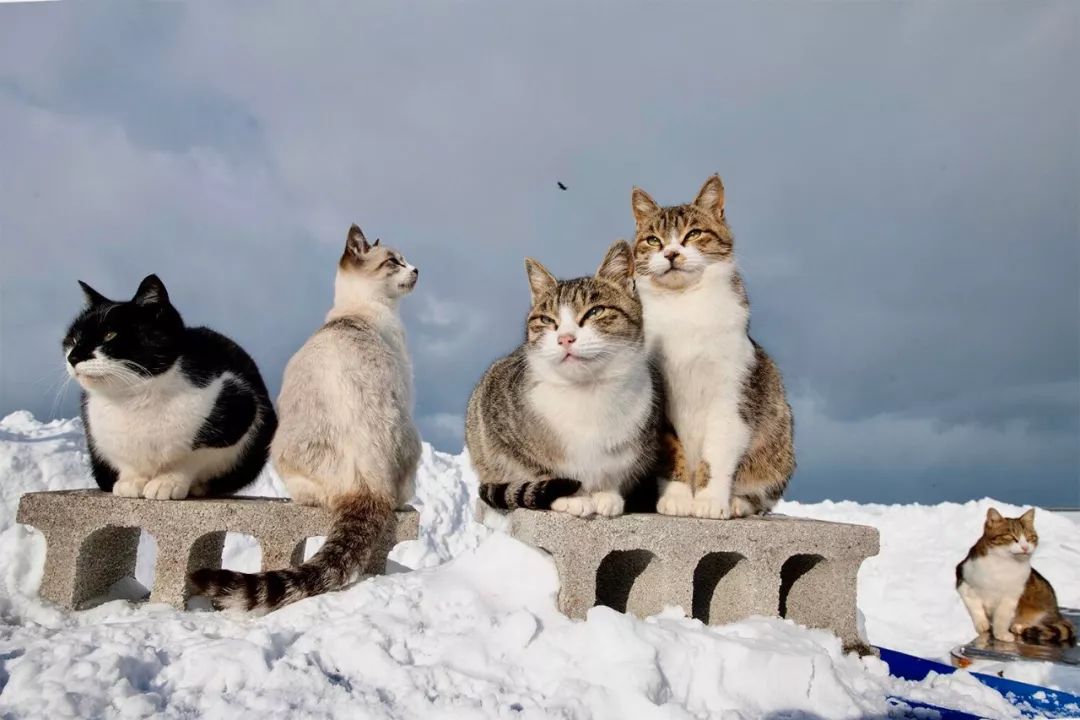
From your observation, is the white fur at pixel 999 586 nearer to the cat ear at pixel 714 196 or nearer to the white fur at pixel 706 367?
the white fur at pixel 706 367

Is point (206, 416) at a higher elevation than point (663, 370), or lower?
lower

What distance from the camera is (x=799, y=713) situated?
2971 mm

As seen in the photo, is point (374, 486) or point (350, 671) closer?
point (350, 671)

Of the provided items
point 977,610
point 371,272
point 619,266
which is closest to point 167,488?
point 371,272

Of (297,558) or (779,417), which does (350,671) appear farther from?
(779,417)

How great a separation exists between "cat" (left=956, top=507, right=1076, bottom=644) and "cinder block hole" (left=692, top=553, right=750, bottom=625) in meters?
3.53

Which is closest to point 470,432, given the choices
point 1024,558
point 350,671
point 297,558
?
point 297,558

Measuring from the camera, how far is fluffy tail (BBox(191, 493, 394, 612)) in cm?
318

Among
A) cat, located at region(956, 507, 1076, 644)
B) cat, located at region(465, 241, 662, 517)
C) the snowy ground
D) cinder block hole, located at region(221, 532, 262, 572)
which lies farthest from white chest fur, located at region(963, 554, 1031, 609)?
cinder block hole, located at region(221, 532, 262, 572)

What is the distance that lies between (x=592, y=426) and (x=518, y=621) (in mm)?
898

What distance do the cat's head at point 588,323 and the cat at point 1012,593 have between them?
461cm

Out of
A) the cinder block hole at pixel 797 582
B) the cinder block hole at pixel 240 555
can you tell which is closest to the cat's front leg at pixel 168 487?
the cinder block hole at pixel 797 582

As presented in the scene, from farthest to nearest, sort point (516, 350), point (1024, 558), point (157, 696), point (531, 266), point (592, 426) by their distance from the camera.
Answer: point (1024, 558) → point (516, 350) → point (531, 266) → point (592, 426) → point (157, 696)

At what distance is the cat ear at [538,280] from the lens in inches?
146
